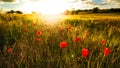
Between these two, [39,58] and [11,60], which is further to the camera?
[11,60]

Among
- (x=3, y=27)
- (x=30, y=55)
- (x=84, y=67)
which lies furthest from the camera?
(x=3, y=27)

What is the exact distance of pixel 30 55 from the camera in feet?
11.7

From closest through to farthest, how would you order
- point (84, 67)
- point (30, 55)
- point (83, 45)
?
point (84, 67) < point (30, 55) < point (83, 45)

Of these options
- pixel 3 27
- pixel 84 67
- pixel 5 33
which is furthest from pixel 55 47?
pixel 3 27

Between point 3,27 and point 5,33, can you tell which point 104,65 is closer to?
point 5,33

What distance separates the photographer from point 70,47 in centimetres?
397

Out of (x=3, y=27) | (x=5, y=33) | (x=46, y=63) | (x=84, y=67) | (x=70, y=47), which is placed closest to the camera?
(x=84, y=67)

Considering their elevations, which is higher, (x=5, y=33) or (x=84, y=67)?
(x=84, y=67)

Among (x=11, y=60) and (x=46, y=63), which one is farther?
(x=11, y=60)

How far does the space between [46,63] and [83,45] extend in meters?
1.18

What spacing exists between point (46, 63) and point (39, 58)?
0.12m

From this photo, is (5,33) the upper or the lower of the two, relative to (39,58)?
lower

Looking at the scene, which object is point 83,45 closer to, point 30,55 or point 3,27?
point 30,55

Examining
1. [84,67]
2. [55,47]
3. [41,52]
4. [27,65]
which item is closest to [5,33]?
[55,47]
